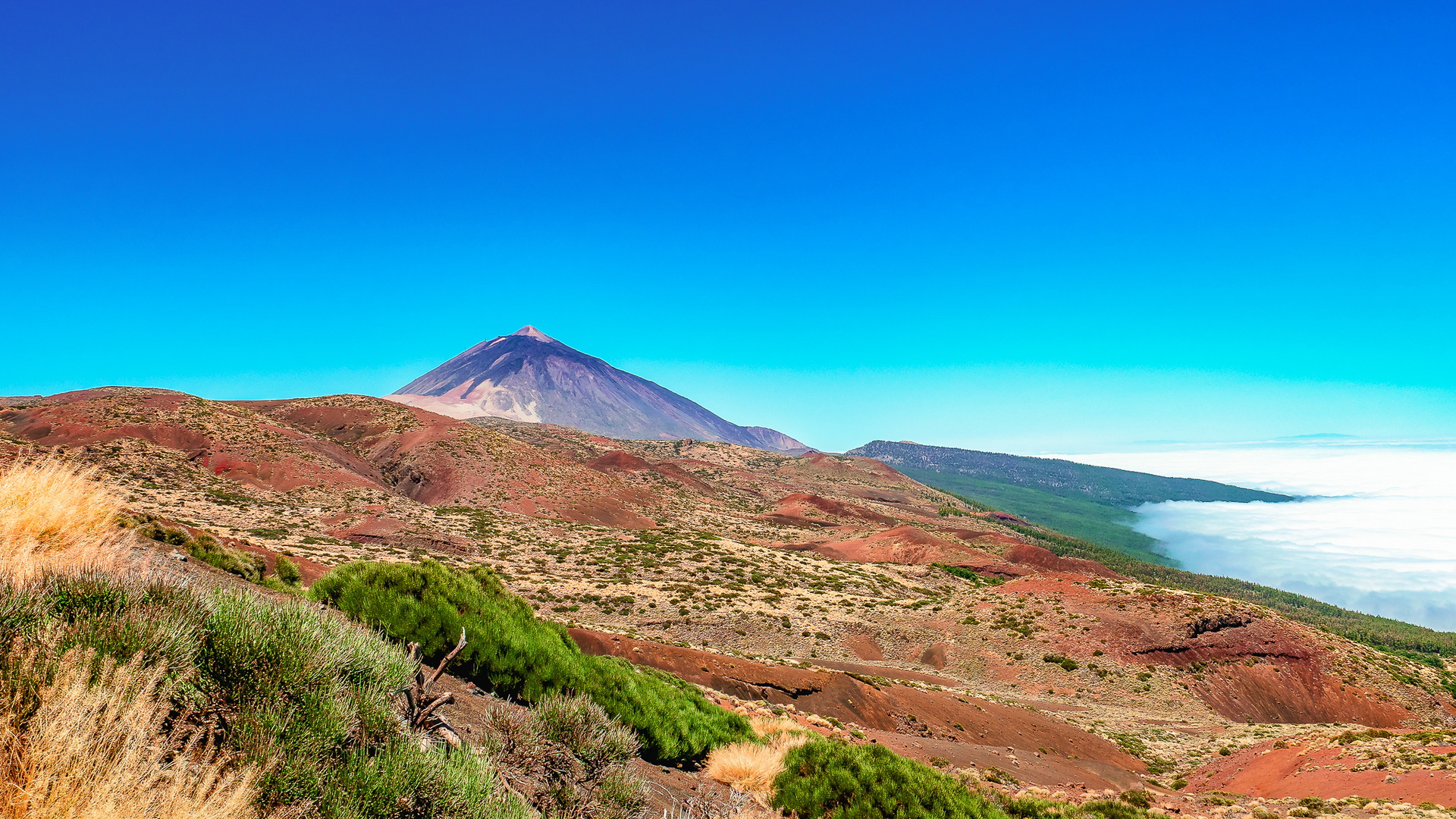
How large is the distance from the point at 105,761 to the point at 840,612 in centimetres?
3623

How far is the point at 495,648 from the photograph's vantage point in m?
8.87

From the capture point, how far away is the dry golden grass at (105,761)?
7.80 feet

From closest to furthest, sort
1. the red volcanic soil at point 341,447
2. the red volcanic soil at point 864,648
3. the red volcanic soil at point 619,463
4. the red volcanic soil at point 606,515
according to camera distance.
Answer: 1. the red volcanic soil at point 864,648
2. the red volcanic soil at point 341,447
3. the red volcanic soil at point 606,515
4. the red volcanic soil at point 619,463

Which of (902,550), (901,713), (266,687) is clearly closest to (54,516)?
(266,687)

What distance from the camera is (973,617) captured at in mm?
37156

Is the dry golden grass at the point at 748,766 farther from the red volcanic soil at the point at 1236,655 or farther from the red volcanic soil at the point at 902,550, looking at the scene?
the red volcanic soil at the point at 902,550

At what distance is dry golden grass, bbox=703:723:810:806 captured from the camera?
7469 mm

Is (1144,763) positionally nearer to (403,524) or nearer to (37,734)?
(37,734)

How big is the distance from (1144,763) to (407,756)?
24748 millimetres

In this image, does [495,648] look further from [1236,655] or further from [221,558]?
[1236,655]

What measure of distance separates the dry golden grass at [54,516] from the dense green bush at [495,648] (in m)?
2.83

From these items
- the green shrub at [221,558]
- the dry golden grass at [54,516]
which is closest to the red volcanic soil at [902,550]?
the green shrub at [221,558]

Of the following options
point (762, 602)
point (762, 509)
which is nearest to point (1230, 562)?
point (762, 509)

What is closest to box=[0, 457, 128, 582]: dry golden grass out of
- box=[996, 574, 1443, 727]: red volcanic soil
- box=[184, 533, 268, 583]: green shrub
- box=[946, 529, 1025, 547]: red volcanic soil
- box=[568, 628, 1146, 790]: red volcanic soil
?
box=[184, 533, 268, 583]: green shrub
